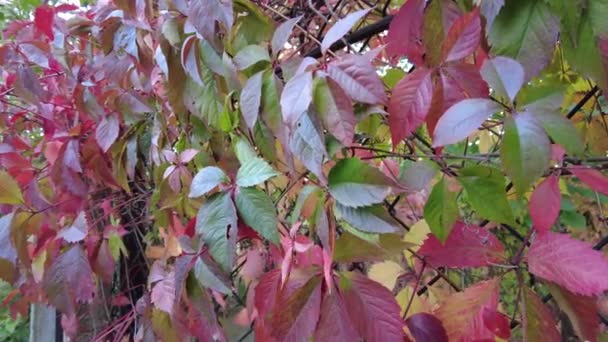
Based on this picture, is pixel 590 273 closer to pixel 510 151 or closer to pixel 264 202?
pixel 510 151

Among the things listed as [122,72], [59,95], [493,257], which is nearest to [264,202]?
[493,257]

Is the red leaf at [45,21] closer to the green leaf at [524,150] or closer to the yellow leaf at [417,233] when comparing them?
the yellow leaf at [417,233]

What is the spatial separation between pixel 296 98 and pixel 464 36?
16 cm

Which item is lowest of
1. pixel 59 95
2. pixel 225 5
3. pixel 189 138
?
pixel 59 95

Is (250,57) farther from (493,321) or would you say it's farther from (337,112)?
(493,321)

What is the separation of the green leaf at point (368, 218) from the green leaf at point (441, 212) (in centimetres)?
5

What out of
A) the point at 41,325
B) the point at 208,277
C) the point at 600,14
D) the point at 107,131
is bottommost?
the point at 41,325

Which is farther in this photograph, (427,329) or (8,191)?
(8,191)

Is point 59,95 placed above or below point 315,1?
below

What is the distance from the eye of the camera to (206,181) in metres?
0.54

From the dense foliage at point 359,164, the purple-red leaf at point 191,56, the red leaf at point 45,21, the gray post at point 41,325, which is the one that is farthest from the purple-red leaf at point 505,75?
the gray post at point 41,325

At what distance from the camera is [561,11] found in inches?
15.1

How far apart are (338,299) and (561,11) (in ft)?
0.98

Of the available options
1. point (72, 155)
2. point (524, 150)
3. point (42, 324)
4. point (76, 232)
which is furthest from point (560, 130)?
point (42, 324)
